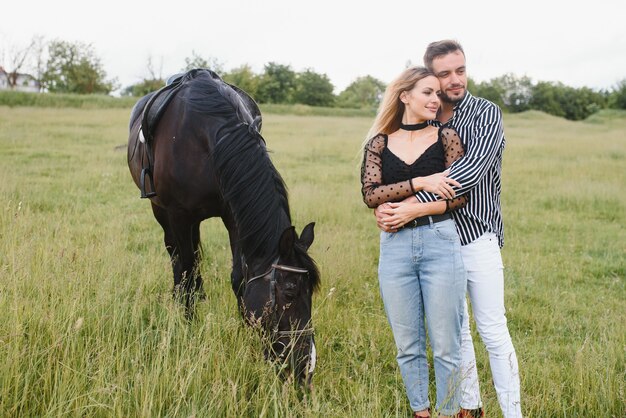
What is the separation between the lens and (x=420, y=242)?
246 centimetres

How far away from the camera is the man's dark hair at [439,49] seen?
8.79ft

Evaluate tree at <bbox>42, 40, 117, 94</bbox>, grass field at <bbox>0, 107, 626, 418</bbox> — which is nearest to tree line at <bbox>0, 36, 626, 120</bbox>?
tree at <bbox>42, 40, 117, 94</bbox>

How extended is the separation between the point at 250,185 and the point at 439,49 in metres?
1.38

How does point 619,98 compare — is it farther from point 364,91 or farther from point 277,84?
point 277,84

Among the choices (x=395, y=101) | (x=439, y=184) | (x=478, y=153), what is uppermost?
(x=395, y=101)

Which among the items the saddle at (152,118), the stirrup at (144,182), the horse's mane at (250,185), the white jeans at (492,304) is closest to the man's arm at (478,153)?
the white jeans at (492,304)

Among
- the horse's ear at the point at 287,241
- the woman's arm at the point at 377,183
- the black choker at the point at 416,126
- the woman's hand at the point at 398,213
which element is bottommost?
the horse's ear at the point at 287,241

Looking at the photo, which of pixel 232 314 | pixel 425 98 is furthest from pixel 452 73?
pixel 232 314

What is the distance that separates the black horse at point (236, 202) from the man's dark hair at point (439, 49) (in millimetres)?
1156

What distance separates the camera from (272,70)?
186 feet

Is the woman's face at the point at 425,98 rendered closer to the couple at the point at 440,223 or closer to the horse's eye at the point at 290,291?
the couple at the point at 440,223

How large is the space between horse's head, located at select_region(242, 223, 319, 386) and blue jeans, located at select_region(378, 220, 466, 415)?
449mm

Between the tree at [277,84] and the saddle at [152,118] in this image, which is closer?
the saddle at [152,118]

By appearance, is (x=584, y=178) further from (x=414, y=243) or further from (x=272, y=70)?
(x=272, y=70)
